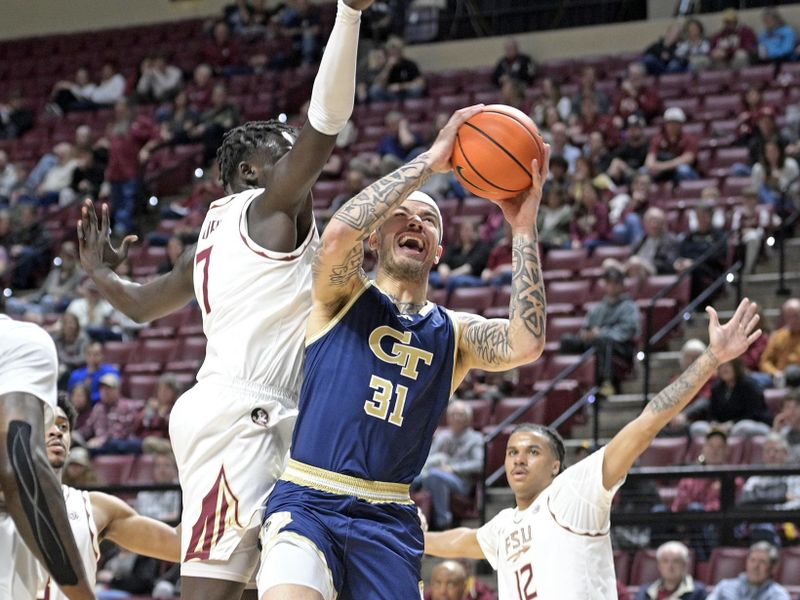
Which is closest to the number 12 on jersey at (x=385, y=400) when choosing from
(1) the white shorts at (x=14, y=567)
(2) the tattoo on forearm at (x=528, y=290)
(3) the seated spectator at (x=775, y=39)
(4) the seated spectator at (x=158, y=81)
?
(2) the tattoo on forearm at (x=528, y=290)

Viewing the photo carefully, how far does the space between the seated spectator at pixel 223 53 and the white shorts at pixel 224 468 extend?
1625 centimetres

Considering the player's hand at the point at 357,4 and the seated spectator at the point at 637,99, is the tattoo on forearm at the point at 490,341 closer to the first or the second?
the player's hand at the point at 357,4

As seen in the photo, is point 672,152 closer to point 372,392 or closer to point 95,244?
point 95,244

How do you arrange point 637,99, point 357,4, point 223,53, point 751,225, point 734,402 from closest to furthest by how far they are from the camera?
point 357,4, point 734,402, point 751,225, point 637,99, point 223,53

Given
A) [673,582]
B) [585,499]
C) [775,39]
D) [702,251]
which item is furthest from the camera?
[775,39]

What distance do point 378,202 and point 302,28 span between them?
1590cm

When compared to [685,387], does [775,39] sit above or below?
above

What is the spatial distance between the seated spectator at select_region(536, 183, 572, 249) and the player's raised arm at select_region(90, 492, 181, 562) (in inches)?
340

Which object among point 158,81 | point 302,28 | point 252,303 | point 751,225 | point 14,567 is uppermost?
point 302,28

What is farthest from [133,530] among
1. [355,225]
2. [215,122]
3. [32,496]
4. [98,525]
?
[215,122]

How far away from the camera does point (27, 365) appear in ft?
11.7

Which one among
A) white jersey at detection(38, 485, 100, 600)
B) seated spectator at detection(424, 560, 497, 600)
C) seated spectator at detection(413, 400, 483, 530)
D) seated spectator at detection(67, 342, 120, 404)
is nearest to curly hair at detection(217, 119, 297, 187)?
white jersey at detection(38, 485, 100, 600)

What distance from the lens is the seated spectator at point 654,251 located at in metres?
13.0

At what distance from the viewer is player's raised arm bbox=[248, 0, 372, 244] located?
14.0ft
